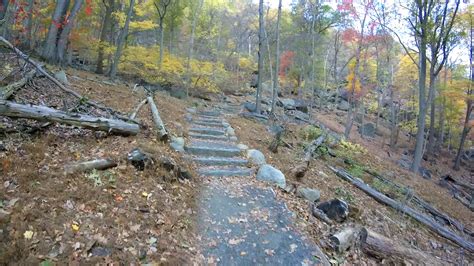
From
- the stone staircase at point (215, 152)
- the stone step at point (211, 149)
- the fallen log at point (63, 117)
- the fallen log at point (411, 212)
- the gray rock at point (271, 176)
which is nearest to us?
the fallen log at point (63, 117)

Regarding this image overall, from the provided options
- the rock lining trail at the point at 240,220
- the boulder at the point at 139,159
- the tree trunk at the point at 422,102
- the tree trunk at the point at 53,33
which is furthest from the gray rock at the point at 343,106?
the boulder at the point at 139,159

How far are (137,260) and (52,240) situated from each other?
0.91m

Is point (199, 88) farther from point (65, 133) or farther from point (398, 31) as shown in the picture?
point (65, 133)

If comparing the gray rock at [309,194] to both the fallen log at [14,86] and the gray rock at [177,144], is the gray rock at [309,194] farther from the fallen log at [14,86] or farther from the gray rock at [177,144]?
the fallen log at [14,86]

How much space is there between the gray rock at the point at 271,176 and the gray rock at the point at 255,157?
0.58 meters

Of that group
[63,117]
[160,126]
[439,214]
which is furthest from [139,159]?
[439,214]

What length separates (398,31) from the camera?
51.3ft

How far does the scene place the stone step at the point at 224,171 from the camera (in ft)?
20.4

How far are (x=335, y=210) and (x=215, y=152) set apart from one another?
3254mm

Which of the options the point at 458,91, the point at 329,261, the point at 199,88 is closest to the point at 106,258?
the point at 329,261

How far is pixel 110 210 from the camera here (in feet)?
12.4

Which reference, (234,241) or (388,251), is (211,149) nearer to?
(234,241)

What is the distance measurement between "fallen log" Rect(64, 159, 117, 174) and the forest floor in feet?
0.42

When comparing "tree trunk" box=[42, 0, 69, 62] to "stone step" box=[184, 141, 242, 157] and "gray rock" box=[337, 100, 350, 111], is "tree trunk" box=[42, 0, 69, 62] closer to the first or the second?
"stone step" box=[184, 141, 242, 157]
